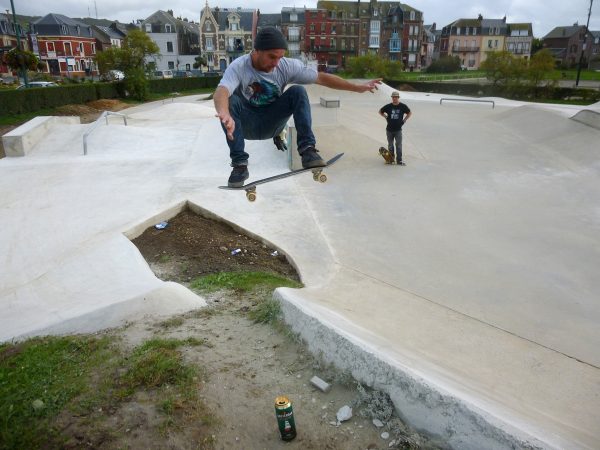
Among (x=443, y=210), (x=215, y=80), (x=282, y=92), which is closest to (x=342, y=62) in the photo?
(x=215, y=80)

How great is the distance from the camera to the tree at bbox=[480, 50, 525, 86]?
34562mm

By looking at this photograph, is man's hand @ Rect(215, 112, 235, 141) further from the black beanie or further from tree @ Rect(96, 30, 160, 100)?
tree @ Rect(96, 30, 160, 100)

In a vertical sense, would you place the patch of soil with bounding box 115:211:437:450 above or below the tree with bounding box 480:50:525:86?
below

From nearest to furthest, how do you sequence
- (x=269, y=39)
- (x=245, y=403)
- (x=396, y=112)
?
(x=245, y=403), (x=269, y=39), (x=396, y=112)

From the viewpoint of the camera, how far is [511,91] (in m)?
35.3

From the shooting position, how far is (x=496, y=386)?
12.9 ft

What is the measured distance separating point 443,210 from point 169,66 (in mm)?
75735

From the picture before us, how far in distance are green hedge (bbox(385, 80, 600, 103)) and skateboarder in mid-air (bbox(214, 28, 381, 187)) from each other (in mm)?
32826

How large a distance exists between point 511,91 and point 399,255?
3292 centimetres

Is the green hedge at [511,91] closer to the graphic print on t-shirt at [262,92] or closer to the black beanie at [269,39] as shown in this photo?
the graphic print on t-shirt at [262,92]

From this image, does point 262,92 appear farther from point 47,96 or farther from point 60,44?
point 60,44

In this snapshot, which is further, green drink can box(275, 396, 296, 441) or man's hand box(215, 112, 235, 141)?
man's hand box(215, 112, 235, 141)

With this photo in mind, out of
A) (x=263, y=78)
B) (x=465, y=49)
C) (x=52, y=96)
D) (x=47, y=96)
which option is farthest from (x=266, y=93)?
(x=465, y=49)

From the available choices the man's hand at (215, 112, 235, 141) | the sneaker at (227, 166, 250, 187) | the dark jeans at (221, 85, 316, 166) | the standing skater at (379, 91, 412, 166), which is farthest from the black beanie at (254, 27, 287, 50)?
the standing skater at (379, 91, 412, 166)
